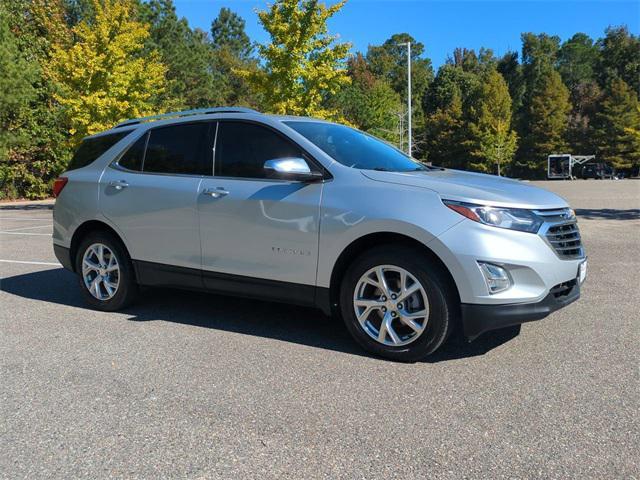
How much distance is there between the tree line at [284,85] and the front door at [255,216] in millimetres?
15179

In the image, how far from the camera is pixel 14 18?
28109 millimetres

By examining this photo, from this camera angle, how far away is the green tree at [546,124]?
64.1 metres

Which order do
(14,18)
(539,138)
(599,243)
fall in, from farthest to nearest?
(539,138)
(14,18)
(599,243)

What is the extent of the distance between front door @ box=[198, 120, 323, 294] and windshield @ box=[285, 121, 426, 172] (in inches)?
10.0

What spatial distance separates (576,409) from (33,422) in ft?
10.1

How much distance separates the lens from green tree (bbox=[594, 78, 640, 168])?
59594 millimetres

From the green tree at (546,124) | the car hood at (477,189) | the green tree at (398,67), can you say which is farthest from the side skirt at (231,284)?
the green tree at (398,67)

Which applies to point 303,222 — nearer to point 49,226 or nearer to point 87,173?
point 87,173

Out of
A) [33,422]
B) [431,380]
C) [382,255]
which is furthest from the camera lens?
[382,255]

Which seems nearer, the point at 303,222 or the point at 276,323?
the point at 303,222

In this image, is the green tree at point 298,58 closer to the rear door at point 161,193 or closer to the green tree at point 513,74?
the rear door at point 161,193

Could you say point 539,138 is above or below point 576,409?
above

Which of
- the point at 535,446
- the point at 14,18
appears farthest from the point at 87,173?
the point at 14,18

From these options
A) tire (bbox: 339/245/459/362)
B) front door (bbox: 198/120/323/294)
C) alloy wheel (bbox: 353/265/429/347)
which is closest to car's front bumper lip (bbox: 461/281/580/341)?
tire (bbox: 339/245/459/362)
